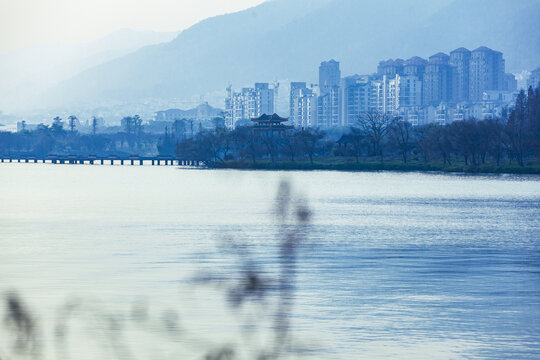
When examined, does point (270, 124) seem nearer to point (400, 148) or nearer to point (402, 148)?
point (400, 148)

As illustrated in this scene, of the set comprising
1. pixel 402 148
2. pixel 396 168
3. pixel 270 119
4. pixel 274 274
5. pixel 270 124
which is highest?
pixel 270 119

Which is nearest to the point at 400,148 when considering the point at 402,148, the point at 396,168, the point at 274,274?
the point at 402,148

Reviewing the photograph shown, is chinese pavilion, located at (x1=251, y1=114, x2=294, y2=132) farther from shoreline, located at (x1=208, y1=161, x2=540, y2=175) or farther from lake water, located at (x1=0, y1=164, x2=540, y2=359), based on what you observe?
lake water, located at (x1=0, y1=164, x2=540, y2=359)

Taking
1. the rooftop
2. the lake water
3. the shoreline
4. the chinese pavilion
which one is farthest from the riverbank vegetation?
the lake water

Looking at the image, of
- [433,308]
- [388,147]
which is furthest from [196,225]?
[388,147]

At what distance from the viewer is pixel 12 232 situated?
137 ft

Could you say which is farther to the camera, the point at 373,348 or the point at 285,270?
the point at 373,348

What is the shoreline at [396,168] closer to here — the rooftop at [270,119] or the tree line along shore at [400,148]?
the tree line along shore at [400,148]

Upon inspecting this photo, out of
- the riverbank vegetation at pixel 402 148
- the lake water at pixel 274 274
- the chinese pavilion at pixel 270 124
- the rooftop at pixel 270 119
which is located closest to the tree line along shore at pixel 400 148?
the riverbank vegetation at pixel 402 148

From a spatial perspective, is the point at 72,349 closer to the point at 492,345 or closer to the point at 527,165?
the point at 492,345

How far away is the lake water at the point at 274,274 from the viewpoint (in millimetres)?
17359

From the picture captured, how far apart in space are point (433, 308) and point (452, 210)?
3764 centimetres

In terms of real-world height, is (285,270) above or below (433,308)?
above

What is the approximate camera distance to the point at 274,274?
26.9 metres
